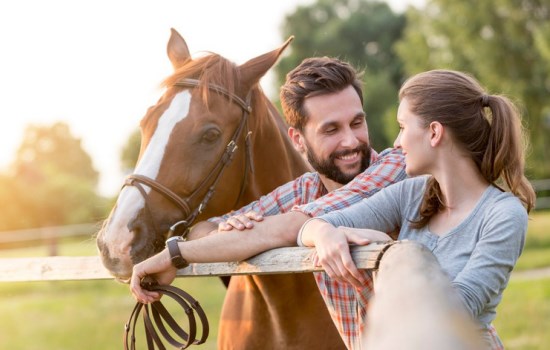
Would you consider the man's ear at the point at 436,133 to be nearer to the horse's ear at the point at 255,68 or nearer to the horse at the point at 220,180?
the horse at the point at 220,180

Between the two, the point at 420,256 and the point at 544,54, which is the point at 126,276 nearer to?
the point at 420,256

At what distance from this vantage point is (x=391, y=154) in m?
2.92

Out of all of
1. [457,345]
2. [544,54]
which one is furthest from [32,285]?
[457,345]

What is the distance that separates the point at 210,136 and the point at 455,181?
4.42 feet

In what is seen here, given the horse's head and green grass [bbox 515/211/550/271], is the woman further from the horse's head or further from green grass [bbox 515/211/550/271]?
green grass [bbox 515/211/550/271]

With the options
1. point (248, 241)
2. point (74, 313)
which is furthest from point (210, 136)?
point (74, 313)

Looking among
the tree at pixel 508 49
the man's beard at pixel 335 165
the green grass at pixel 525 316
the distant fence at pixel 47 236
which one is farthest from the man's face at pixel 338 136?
the tree at pixel 508 49

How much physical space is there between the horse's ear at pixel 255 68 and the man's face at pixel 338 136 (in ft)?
1.69

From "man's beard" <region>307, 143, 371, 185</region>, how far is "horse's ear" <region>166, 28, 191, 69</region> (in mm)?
1037

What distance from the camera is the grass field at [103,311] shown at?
9.60 meters

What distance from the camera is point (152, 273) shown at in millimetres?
2717

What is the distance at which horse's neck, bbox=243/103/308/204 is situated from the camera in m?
3.53

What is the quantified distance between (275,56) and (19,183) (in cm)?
3823

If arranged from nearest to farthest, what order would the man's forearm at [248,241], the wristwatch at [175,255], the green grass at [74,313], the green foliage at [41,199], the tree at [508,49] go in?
the man's forearm at [248,241], the wristwatch at [175,255], the green grass at [74,313], the tree at [508,49], the green foliage at [41,199]
